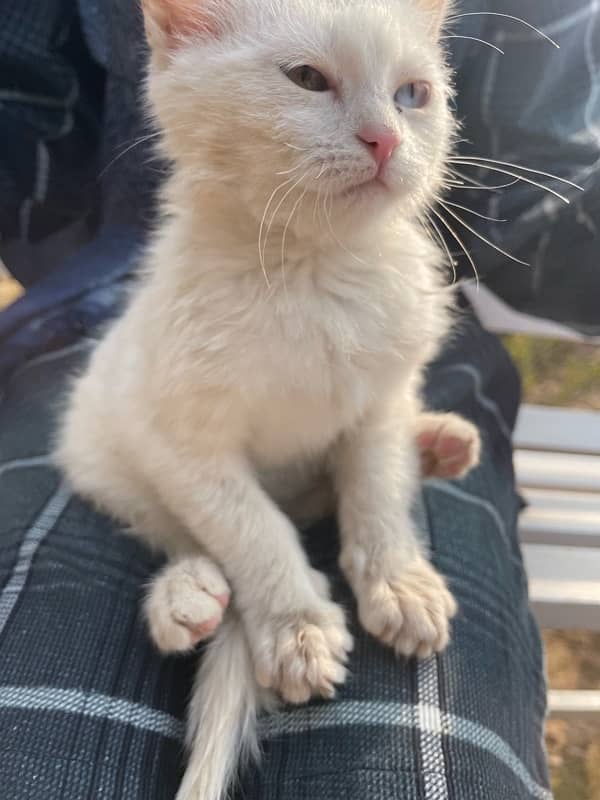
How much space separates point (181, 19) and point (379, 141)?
227 mm

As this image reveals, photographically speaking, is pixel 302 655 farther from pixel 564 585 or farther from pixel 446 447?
pixel 564 585

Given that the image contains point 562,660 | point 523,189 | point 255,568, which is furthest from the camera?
point 562,660

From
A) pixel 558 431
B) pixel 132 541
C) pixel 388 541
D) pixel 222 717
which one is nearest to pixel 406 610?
pixel 388 541

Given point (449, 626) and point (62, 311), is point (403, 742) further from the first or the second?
point (62, 311)

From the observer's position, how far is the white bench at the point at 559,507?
0.91m

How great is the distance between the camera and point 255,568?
23.2 inches

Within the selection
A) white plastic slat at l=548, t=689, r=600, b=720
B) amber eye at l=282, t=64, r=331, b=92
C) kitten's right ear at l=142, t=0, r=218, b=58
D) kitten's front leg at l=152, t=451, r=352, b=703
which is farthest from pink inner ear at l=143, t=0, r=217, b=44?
white plastic slat at l=548, t=689, r=600, b=720

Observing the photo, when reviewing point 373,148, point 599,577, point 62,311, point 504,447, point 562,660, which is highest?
point 373,148

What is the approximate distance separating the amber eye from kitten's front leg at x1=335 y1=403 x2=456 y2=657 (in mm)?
307

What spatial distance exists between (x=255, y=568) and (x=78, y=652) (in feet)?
0.53

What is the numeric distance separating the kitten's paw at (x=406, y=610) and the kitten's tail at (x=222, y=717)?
0.37 ft

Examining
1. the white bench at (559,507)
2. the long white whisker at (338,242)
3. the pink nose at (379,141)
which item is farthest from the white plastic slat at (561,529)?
the pink nose at (379,141)

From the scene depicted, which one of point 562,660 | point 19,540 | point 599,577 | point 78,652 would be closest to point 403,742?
point 78,652

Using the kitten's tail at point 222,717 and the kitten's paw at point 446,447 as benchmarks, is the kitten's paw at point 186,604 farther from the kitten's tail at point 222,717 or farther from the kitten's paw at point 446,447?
the kitten's paw at point 446,447
